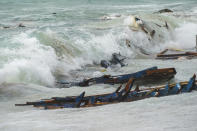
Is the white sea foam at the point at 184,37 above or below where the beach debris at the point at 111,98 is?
below

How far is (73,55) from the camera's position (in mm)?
17766

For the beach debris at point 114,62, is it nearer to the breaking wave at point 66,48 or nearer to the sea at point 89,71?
the sea at point 89,71

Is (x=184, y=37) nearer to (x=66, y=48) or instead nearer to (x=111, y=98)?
(x=66, y=48)

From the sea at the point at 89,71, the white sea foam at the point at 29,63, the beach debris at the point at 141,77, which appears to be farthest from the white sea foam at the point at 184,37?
the beach debris at the point at 141,77

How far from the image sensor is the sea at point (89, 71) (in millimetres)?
7625

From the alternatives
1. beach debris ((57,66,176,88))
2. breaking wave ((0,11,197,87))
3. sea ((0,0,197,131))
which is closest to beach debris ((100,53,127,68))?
sea ((0,0,197,131))

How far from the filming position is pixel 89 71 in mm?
15719

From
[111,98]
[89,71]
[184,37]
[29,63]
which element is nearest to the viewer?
[111,98]

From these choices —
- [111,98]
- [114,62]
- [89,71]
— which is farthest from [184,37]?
[111,98]

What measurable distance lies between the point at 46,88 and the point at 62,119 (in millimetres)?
4589

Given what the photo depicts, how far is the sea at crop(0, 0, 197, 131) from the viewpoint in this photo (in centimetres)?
762

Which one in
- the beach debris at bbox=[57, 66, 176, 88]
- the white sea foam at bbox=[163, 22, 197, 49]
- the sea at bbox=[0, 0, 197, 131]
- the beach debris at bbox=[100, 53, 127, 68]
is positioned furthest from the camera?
the white sea foam at bbox=[163, 22, 197, 49]

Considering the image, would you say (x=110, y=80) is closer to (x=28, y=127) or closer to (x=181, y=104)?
(x=181, y=104)

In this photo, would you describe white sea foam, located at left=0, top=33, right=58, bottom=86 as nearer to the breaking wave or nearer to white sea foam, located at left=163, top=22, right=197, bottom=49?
the breaking wave
